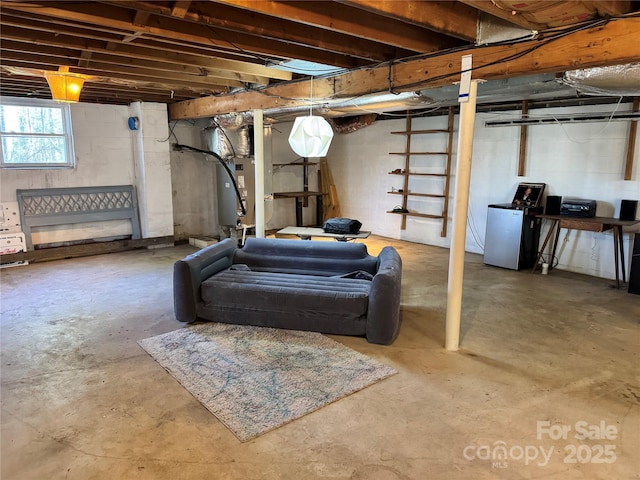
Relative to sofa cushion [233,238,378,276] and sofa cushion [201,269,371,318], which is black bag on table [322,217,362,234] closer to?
sofa cushion [233,238,378,276]

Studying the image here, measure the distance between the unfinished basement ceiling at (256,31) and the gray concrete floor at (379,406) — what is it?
210 centimetres

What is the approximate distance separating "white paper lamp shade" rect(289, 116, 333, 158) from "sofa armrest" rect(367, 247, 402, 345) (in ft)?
4.48

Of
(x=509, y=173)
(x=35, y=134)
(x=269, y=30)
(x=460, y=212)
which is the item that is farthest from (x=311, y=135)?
(x=35, y=134)

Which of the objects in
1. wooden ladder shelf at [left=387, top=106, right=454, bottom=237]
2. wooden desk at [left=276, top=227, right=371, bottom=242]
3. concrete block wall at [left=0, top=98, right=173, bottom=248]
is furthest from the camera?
Result: wooden ladder shelf at [left=387, top=106, right=454, bottom=237]

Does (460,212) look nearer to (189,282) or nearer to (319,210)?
(189,282)

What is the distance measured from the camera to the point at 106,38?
10.5ft

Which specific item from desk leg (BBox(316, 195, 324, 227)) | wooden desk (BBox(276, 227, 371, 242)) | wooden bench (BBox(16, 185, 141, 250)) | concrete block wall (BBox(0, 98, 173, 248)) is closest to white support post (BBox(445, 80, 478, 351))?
wooden desk (BBox(276, 227, 371, 242))

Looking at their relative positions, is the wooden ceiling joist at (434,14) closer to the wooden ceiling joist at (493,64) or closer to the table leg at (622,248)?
the wooden ceiling joist at (493,64)

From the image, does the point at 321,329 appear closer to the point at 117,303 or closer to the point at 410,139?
the point at 117,303

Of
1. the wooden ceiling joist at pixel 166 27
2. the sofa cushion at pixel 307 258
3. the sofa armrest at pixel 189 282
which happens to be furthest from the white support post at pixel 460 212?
the sofa armrest at pixel 189 282

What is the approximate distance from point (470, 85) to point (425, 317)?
2064 mm

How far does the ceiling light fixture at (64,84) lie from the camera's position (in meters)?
4.07

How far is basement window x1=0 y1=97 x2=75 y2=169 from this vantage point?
591cm

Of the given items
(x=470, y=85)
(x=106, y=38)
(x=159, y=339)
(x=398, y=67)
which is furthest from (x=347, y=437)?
(x=106, y=38)
